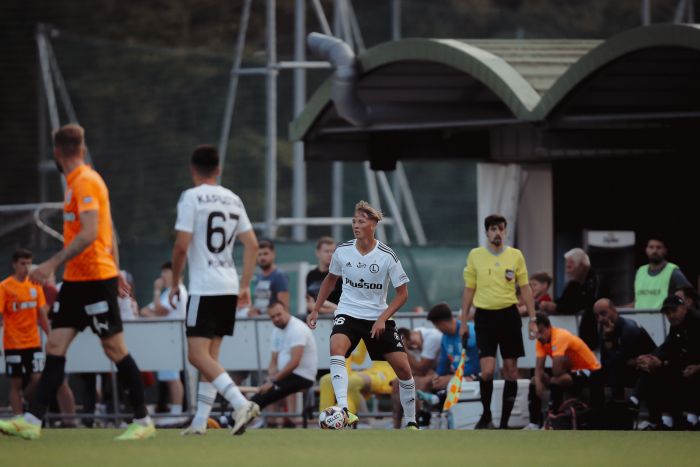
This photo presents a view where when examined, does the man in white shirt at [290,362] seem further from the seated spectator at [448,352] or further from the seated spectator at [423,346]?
the seated spectator at [448,352]

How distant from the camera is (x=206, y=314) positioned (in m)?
11.7

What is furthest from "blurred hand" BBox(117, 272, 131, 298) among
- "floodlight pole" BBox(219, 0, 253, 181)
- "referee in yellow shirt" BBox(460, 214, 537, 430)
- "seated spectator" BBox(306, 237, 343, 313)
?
"floodlight pole" BBox(219, 0, 253, 181)

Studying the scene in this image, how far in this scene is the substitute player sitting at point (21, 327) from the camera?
19.4 metres

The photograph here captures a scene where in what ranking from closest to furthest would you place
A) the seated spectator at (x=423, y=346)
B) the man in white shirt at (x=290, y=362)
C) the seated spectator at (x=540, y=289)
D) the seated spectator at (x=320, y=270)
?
1. the man in white shirt at (x=290, y=362)
2. the seated spectator at (x=423, y=346)
3. the seated spectator at (x=540, y=289)
4. the seated spectator at (x=320, y=270)

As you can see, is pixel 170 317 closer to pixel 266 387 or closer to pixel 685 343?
pixel 266 387

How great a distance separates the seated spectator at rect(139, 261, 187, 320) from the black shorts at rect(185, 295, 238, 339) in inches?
326

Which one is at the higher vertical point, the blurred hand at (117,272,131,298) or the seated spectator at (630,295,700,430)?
the blurred hand at (117,272,131,298)

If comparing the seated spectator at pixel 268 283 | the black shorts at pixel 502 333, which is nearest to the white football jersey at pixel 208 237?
the black shorts at pixel 502 333

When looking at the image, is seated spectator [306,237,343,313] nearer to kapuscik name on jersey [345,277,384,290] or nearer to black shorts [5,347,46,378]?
black shorts [5,347,46,378]

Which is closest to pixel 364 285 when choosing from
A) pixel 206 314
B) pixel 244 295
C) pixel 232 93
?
pixel 244 295

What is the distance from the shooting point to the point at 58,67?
35.5 metres

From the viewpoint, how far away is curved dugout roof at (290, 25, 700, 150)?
17.7 m

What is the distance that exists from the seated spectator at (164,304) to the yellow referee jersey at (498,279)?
4.97 m

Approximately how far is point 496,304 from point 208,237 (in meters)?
4.95
